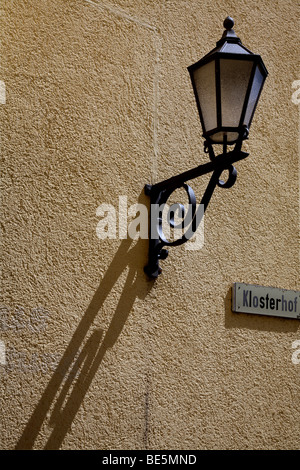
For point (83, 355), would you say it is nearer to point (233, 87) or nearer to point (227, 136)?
point (227, 136)

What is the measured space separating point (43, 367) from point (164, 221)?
3.85ft

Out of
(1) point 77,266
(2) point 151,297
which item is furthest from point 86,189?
(2) point 151,297

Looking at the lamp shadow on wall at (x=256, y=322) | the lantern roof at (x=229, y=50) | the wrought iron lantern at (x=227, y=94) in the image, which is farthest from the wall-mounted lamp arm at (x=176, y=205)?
the lamp shadow on wall at (x=256, y=322)

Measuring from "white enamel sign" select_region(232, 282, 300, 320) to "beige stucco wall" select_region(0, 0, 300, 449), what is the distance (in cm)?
5

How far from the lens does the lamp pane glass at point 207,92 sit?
9.84 feet

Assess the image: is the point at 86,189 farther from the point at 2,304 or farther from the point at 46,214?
the point at 2,304

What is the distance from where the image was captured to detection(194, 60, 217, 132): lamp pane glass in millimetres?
2998

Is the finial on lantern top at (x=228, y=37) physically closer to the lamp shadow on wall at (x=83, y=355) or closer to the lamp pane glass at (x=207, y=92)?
the lamp pane glass at (x=207, y=92)

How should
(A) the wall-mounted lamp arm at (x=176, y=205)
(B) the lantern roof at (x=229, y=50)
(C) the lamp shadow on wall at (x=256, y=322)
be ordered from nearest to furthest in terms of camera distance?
1. (B) the lantern roof at (x=229, y=50)
2. (A) the wall-mounted lamp arm at (x=176, y=205)
3. (C) the lamp shadow on wall at (x=256, y=322)

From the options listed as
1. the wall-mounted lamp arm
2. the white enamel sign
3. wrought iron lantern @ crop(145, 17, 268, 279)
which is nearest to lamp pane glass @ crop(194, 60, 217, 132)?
wrought iron lantern @ crop(145, 17, 268, 279)

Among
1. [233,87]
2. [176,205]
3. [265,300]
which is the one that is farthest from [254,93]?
[265,300]

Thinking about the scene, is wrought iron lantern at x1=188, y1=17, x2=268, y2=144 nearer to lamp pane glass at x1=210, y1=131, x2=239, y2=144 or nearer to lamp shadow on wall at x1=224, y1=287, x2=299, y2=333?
lamp pane glass at x1=210, y1=131, x2=239, y2=144

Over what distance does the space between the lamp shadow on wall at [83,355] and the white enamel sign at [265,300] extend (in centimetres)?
68

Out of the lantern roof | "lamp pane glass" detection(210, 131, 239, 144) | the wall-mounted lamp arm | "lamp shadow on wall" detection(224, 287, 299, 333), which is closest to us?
the lantern roof
